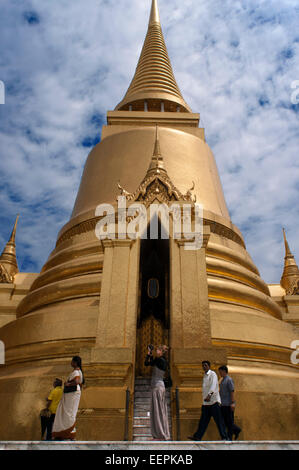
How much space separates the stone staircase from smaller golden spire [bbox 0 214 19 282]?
8.08m

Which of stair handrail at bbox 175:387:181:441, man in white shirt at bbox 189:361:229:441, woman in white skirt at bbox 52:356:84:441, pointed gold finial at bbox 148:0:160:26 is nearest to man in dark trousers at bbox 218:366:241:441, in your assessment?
man in white shirt at bbox 189:361:229:441

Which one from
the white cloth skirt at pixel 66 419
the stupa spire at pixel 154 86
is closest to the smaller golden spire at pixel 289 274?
the stupa spire at pixel 154 86

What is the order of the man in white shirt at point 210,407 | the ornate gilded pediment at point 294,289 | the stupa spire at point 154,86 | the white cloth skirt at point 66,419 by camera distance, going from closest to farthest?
the white cloth skirt at point 66,419, the man in white shirt at point 210,407, the ornate gilded pediment at point 294,289, the stupa spire at point 154,86

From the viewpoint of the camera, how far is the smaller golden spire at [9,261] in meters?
13.0

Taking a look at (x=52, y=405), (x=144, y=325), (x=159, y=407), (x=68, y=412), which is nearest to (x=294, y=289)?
(x=144, y=325)

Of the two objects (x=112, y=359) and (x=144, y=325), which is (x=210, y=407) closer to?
(x=112, y=359)

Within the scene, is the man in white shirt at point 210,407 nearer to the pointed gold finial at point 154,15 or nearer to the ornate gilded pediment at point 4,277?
the ornate gilded pediment at point 4,277

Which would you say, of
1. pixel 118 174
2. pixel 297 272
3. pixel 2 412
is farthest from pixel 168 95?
pixel 2 412

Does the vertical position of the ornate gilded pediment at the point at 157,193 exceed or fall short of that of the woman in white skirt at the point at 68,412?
it exceeds it

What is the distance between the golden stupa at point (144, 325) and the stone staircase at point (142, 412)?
157 millimetres

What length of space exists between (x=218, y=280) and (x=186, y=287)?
6.70 feet

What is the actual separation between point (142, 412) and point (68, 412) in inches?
68.6

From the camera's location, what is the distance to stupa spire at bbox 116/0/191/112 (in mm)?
15719
